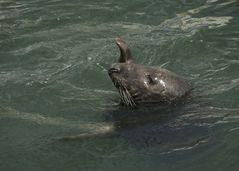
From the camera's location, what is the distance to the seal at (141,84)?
6.44 metres

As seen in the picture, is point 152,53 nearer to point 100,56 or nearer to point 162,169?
point 100,56

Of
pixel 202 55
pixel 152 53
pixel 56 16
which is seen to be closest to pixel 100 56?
pixel 152 53

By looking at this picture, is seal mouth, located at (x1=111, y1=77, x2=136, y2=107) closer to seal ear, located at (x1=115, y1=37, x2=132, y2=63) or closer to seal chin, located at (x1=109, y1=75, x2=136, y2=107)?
seal chin, located at (x1=109, y1=75, x2=136, y2=107)

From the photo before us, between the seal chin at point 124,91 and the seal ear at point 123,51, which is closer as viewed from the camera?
the seal chin at point 124,91

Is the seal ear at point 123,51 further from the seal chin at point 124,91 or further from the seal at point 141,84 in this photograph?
the seal chin at point 124,91

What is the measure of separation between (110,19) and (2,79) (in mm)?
3176

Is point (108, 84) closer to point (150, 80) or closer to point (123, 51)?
point (123, 51)

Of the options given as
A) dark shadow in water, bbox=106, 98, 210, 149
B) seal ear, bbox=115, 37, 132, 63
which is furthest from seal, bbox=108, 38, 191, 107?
dark shadow in water, bbox=106, 98, 210, 149

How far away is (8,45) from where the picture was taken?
9.95 metres

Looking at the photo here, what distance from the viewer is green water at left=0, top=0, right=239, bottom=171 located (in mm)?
6070

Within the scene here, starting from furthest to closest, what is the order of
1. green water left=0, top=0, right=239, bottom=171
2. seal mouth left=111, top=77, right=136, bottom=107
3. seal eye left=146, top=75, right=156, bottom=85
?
1. seal eye left=146, top=75, right=156, bottom=85
2. seal mouth left=111, top=77, right=136, bottom=107
3. green water left=0, top=0, right=239, bottom=171

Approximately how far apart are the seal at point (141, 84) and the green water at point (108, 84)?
151 millimetres

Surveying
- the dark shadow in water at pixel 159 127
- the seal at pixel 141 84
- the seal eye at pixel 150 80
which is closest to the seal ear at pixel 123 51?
the seal at pixel 141 84

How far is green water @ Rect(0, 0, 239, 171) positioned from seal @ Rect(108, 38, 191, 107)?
0.50ft
